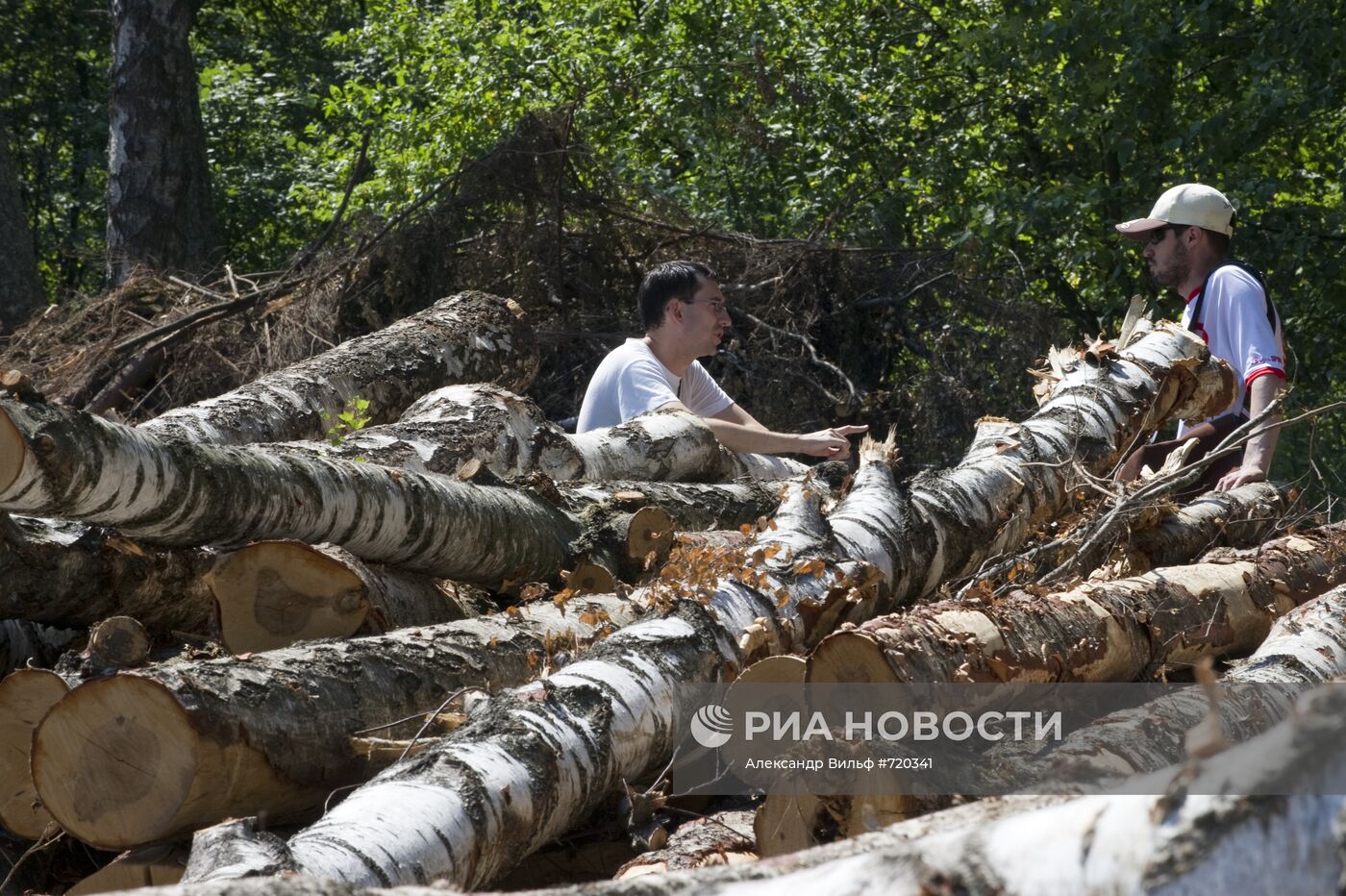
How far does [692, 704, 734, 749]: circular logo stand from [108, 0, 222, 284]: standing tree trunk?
8.72 meters

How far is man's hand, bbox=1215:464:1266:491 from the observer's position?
485cm

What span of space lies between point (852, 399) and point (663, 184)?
3.58m

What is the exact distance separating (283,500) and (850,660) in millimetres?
1627

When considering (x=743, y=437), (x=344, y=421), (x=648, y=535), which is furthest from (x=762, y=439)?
(x=344, y=421)

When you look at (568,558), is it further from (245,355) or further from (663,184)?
(663,184)

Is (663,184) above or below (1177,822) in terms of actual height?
above

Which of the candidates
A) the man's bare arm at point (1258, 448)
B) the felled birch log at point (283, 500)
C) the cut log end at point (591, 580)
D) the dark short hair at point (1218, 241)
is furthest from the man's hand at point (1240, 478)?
the cut log end at point (591, 580)

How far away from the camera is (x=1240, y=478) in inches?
191

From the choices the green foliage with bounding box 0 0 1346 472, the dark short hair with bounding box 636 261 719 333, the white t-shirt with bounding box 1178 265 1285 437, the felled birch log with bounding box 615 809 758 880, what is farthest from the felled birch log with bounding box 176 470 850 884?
the green foliage with bounding box 0 0 1346 472

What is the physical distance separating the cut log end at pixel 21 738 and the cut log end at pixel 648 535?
183 cm

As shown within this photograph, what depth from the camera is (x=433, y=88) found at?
39.4 ft

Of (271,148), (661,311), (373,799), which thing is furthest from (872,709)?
(271,148)

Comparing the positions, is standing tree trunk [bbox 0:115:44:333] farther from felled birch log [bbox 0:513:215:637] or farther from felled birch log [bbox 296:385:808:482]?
felled birch log [bbox 0:513:215:637]

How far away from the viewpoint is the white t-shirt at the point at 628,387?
229 inches
